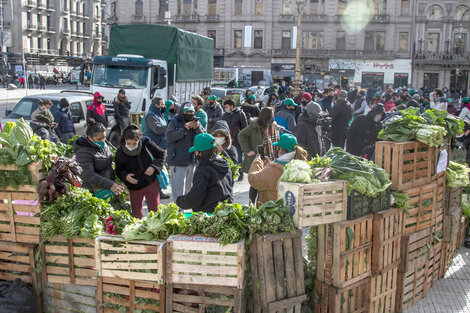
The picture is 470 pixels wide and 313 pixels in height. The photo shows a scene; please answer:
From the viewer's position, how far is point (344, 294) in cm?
459

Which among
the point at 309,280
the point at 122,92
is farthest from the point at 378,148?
the point at 122,92

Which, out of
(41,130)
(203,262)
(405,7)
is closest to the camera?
(203,262)

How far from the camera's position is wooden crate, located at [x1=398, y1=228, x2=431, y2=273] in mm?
5285

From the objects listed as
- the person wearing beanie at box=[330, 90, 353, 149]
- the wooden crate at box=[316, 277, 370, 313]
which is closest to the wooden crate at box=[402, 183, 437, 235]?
the wooden crate at box=[316, 277, 370, 313]

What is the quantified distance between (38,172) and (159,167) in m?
1.83

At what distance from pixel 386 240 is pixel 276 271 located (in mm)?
1368

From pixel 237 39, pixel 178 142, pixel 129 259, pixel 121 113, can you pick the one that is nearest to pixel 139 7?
pixel 237 39

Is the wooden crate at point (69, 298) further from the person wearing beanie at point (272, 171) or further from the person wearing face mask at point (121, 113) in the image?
the person wearing face mask at point (121, 113)

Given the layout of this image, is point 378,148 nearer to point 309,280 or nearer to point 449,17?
point 309,280

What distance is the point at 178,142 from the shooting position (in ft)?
24.5

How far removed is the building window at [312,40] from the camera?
5197 centimetres

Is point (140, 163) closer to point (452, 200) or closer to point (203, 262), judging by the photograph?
point (203, 262)

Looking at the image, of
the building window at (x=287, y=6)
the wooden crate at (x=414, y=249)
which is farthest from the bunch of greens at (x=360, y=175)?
the building window at (x=287, y=6)

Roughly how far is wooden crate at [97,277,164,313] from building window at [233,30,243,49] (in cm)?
5008
